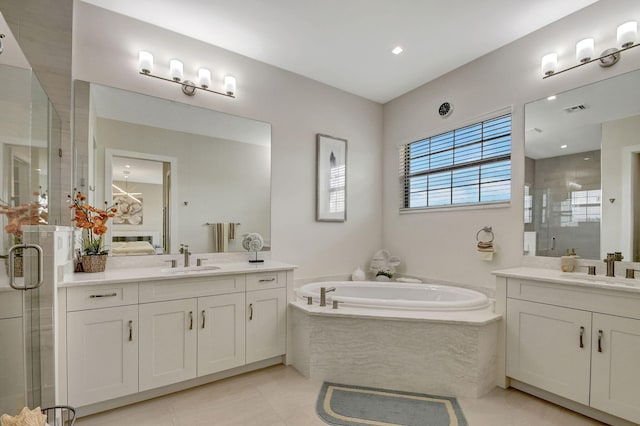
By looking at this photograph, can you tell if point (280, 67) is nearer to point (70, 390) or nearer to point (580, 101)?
point (580, 101)

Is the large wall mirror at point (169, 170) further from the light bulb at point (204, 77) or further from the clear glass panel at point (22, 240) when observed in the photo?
the clear glass panel at point (22, 240)

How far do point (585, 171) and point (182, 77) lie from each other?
333 cm

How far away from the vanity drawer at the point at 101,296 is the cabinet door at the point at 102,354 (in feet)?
0.11

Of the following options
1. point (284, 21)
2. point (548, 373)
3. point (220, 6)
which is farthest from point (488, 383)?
point (220, 6)

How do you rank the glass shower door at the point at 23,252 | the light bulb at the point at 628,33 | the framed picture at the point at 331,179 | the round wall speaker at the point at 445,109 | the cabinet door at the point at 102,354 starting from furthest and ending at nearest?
the framed picture at the point at 331,179 < the round wall speaker at the point at 445,109 < the light bulb at the point at 628,33 < the cabinet door at the point at 102,354 < the glass shower door at the point at 23,252

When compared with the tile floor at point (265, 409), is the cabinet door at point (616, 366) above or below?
above

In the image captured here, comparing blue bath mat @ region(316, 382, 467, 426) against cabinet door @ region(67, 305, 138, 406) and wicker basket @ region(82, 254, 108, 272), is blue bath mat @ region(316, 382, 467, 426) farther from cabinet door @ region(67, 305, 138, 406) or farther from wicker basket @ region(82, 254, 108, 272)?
wicker basket @ region(82, 254, 108, 272)

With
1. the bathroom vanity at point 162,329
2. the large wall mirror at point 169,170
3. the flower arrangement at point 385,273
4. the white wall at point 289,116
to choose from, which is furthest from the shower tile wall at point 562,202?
the large wall mirror at point 169,170

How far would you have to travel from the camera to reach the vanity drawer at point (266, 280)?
2.49 m

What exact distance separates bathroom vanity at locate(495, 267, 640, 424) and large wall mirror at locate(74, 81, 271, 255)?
2.22 metres

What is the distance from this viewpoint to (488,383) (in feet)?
7.24

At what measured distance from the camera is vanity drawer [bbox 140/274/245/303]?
2.09 metres

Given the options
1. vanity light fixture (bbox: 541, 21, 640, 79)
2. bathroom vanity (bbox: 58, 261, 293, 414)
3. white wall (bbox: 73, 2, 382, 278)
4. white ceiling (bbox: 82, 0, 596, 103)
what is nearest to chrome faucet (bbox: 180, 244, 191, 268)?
bathroom vanity (bbox: 58, 261, 293, 414)

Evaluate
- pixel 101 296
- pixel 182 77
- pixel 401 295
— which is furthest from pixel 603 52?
pixel 101 296
